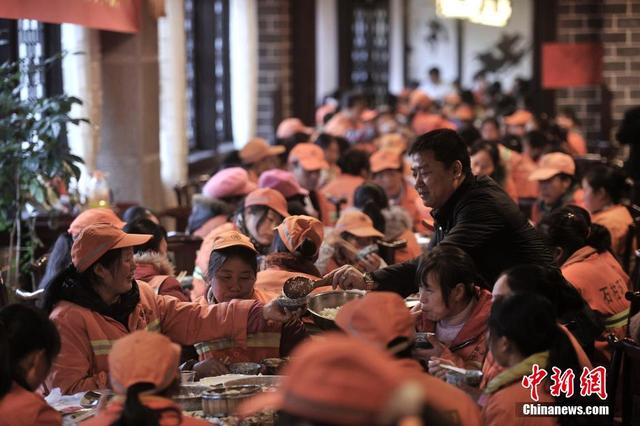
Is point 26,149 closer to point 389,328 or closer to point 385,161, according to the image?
point 385,161

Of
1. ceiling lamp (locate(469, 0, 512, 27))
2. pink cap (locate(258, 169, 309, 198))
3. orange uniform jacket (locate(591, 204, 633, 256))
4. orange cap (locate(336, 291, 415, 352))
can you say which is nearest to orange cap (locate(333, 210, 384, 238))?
pink cap (locate(258, 169, 309, 198))

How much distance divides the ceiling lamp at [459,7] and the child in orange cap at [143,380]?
429 centimetres

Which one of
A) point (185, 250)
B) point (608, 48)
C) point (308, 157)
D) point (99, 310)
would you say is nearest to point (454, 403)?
point (99, 310)

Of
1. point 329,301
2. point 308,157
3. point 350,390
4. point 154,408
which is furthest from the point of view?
point 308,157

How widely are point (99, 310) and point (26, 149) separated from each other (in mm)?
2175

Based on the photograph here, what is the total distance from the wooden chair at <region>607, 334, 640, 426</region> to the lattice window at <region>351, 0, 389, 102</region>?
16449mm

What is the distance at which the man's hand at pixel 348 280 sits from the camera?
436cm

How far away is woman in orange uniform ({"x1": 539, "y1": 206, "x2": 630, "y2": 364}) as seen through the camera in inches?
205

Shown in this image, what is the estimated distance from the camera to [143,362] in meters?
2.82

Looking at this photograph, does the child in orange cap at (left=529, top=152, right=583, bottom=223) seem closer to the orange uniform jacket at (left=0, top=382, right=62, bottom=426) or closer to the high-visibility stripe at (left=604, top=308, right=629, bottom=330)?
the high-visibility stripe at (left=604, top=308, right=629, bottom=330)

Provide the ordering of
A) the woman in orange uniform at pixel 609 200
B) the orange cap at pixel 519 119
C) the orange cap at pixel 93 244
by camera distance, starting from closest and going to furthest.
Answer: the orange cap at pixel 93 244
the woman in orange uniform at pixel 609 200
the orange cap at pixel 519 119

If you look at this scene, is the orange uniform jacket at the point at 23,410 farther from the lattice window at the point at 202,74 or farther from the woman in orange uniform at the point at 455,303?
the lattice window at the point at 202,74

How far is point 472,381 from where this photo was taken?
3348mm

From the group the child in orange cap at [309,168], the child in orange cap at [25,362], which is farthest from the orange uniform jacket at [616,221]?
the child in orange cap at [25,362]
